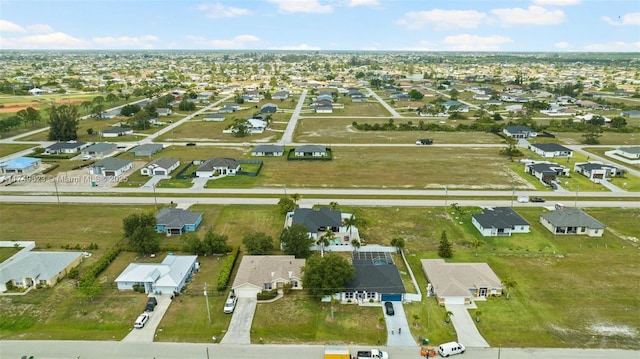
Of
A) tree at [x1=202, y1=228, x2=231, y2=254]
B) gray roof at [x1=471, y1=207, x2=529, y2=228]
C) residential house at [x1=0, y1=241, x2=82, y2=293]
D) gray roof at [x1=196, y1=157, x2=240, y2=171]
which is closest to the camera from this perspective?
residential house at [x1=0, y1=241, x2=82, y2=293]

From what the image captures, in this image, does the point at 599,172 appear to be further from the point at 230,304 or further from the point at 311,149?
the point at 230,304

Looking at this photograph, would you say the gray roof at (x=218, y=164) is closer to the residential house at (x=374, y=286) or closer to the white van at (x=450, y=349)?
the residential house at (x=374, y=286)

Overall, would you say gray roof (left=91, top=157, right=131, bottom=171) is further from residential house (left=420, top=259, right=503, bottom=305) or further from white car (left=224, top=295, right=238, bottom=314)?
residential house (left=420, top=259, right=503, bottom=305)

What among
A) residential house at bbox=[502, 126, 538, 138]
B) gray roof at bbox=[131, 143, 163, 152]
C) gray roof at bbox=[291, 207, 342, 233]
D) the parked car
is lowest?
the parked car

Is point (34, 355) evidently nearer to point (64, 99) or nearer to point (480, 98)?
point (64, 99)

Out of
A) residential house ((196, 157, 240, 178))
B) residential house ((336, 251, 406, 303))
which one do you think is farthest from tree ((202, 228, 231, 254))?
residential house ((196, 157, 240, 178))

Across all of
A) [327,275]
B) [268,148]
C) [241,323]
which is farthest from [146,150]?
[327,275]

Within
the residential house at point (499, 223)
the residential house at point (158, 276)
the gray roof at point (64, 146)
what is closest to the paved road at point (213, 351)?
the residential house at point (158, 276)
